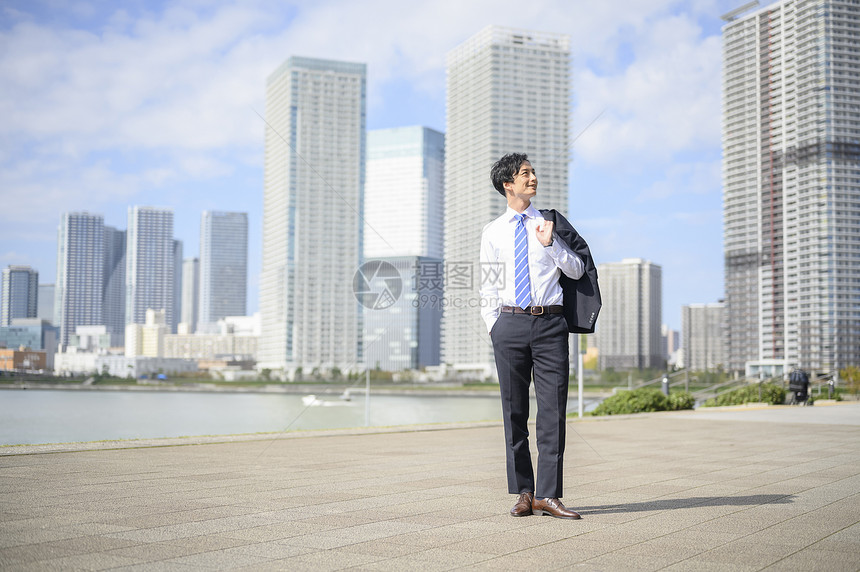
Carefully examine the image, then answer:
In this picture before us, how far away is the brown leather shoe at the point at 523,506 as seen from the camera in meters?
4.05

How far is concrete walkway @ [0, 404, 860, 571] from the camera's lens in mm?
3012

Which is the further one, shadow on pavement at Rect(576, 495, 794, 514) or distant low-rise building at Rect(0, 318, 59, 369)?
distant low-rise building at Rect(0, 318, 59, 369)

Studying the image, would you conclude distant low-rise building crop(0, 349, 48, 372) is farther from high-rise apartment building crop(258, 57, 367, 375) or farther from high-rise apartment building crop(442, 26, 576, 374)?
high-rise apartment building crop(258, 57, 367, 375)

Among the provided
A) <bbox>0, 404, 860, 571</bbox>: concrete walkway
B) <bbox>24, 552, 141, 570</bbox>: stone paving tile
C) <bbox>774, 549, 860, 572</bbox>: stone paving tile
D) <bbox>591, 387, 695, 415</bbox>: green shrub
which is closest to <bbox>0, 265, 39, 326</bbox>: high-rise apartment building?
<bbox>591, 387, 695, 415</bbox>: green shrub

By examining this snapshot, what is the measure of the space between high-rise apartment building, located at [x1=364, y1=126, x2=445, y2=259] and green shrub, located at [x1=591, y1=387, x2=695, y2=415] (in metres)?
165

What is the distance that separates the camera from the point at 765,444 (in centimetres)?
850

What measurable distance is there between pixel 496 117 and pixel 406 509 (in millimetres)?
119922

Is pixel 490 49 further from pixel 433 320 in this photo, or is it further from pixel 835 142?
pixel 835 142

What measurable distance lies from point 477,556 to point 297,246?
160 metres

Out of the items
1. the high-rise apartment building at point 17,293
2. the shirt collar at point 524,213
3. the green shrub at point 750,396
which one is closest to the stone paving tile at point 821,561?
the shirt collar at point 524,213

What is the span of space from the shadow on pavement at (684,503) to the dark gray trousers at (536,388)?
37 centimetres

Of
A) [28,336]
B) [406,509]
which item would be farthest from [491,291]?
[28,336]

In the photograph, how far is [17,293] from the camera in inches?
5502

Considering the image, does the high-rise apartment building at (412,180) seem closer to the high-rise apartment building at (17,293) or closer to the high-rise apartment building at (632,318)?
the high-rise apartment building at (632,318)
